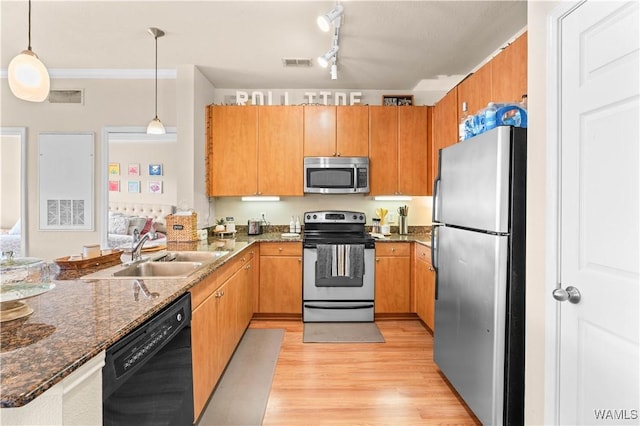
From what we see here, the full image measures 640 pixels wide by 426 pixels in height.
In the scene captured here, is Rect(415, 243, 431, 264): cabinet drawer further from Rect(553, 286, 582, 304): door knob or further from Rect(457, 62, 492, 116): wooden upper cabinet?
Rect(553, 286, 582, 304): door knob

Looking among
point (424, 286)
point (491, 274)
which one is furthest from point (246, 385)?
point (424, 286)

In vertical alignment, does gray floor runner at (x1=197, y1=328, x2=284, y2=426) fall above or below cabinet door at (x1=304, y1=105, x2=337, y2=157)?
below

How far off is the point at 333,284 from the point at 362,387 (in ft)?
4.41

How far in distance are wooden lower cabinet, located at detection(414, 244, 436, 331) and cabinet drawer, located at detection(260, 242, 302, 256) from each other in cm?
126

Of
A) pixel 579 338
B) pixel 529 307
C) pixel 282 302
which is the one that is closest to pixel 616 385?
pixel 579 338

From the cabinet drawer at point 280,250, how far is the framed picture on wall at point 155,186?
136 cm

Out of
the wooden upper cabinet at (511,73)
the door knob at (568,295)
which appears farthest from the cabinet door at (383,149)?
the door knob at (568,295)

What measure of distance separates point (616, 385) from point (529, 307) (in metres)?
0.46

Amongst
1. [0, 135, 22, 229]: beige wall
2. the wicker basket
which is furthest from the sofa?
[0, 135, 22, 229]: beige wall

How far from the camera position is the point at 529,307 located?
1657 millimetres

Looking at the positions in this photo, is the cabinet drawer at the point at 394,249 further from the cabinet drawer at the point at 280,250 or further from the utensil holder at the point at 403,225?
the cabinet drawer at the point at 280,250

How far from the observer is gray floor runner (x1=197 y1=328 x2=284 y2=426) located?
2.05 m

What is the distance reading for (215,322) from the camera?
220cm

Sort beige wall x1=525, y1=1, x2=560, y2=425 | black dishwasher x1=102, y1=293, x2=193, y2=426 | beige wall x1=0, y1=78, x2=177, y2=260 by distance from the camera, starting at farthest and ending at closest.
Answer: beige wall x1=0, y1=78, x2=177, y2=260, beige wall x1=525, y1=1, x2=560, y2=425, black dishwasher x1=102, y1=293, x2=193, y2=426
